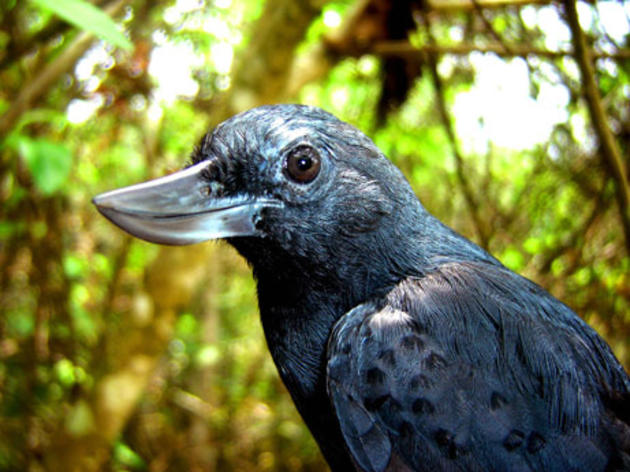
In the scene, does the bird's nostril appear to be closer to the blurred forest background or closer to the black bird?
the black bird

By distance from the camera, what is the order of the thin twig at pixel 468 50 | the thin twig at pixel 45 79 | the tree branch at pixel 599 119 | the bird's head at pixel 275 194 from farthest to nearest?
the thin twig at pixel 468 50
the thin twig at pixel 45 79
the tree branch at pixel 599 119
the bird's head at pixel 275 194

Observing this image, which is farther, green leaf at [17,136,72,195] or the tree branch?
green leaf at [17,136,72,195]

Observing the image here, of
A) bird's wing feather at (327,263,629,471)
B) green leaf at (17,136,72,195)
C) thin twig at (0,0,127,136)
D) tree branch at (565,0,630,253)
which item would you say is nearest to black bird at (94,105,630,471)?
bird's wing feather at (327,263,629,471)

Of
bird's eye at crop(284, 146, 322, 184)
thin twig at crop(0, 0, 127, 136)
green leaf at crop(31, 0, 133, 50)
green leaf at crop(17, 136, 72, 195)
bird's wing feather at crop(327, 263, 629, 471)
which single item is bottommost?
bird's wing feather at crop(327, 263, 629, 471)

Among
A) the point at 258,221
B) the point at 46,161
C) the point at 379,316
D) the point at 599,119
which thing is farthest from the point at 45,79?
the point at 599,119

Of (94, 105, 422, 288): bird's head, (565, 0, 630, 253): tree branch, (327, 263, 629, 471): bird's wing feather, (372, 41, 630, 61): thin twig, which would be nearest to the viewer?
(327, 263, 629, 471): bird's wing feather

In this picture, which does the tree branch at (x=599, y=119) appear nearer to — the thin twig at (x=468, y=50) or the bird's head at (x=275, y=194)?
the thin twig at (x=468, y=50)

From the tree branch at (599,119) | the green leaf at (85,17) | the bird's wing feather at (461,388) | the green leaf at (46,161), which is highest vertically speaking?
the green leaf at (46,161)

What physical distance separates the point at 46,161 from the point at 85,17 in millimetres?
1432

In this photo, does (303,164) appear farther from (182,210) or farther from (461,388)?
(461,388)

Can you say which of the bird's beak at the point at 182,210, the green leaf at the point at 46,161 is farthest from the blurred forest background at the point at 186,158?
the bird's beak at the point at 182,210

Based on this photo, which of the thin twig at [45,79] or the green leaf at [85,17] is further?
the thin twig at [45,79]

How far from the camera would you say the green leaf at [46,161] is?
7.61ft

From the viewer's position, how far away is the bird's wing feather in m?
1.46
